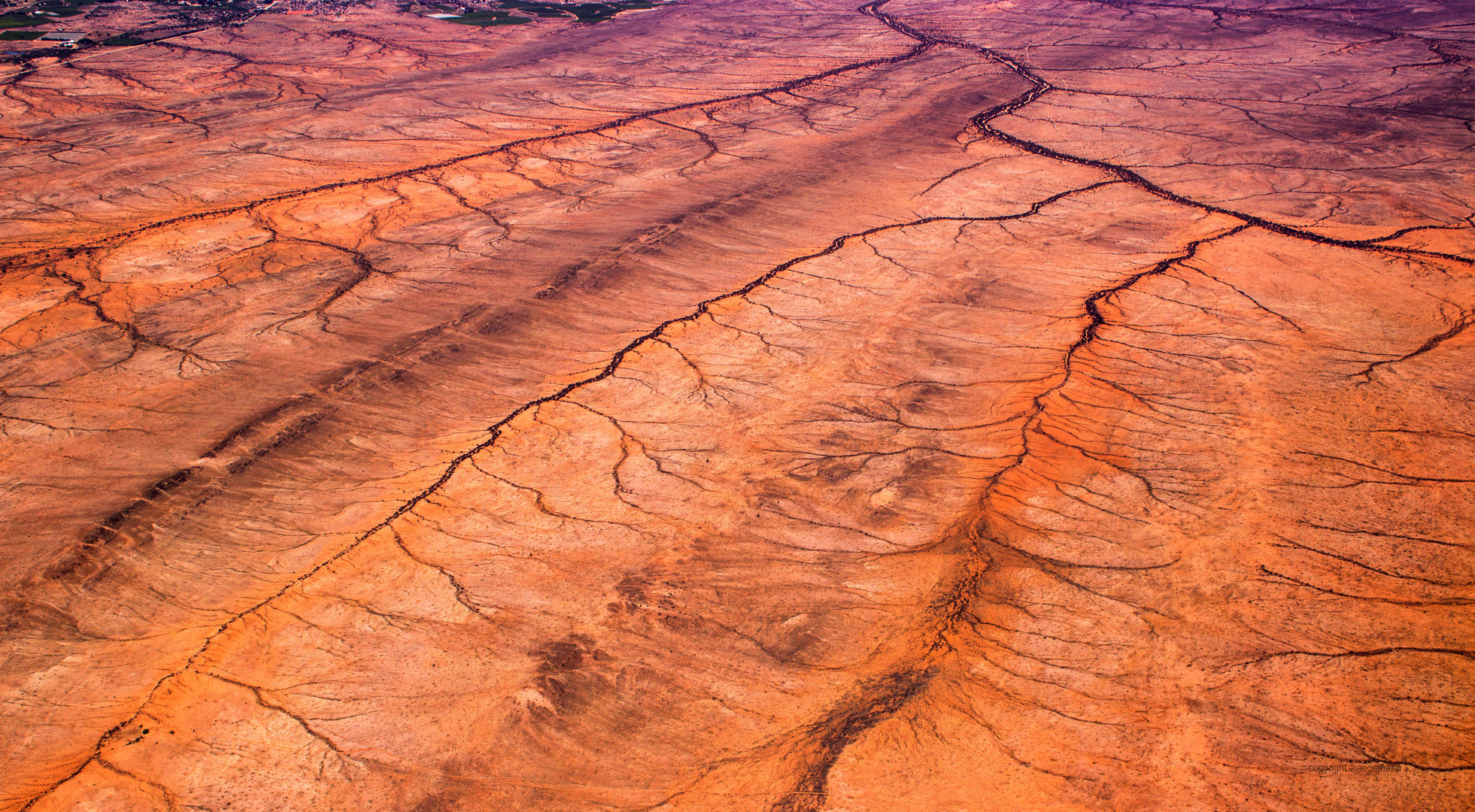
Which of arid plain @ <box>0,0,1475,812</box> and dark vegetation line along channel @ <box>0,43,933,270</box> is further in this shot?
dark vegetation line along channel @ <box>0,43,933,270</box>

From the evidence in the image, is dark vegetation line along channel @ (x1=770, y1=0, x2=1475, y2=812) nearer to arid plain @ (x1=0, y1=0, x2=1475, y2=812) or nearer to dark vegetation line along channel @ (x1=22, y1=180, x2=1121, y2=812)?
arid plain @ (x1=0, y1=0, x2=1475, y2=812)

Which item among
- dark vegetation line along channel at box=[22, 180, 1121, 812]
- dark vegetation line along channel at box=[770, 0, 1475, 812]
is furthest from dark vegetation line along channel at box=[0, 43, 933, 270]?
dark vegetation line along channel at box=[770, 0, 1475, 812]

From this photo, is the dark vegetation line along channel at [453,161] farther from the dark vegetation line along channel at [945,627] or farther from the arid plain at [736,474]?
the dark vegetation line along channel at [945,627]

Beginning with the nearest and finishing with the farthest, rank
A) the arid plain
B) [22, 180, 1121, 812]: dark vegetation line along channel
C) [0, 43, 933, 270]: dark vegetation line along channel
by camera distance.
A: the arid plain, [22, 180, 1121, 812]: dark vegetation line along channel, [0, 43, 933, 270]: dark vegetation line along channel

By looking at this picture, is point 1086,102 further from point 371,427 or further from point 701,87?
point 371,427

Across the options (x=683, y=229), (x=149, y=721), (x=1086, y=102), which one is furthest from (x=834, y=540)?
(x=1086, y=102)

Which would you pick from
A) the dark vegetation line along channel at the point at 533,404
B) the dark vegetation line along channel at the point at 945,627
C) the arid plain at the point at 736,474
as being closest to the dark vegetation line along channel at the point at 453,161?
the arid plain at the point at 736,474
